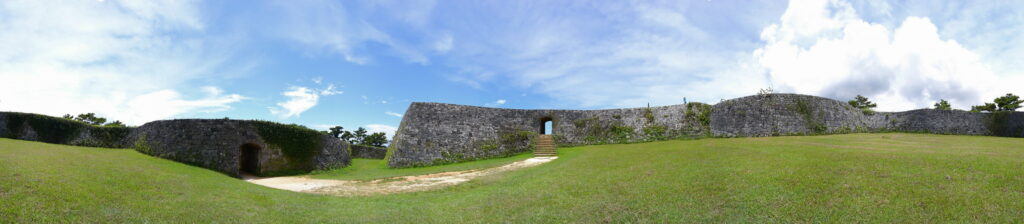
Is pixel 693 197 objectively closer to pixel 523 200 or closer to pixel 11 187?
pixel 523 200

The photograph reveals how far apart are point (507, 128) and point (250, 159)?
48.6ft

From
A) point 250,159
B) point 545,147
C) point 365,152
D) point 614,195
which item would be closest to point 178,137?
point 250,159

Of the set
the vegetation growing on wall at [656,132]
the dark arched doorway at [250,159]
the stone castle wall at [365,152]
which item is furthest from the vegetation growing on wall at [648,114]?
the stone castle wall at [365,152]

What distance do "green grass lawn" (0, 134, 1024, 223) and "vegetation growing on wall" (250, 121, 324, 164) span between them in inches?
310

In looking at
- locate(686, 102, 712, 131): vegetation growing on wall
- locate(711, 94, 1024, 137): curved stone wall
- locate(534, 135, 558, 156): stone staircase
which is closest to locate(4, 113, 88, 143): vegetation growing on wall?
locate(534, 135, 558, 156): stone staircase

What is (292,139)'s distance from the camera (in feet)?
72.2

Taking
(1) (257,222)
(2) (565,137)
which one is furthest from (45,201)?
(2) (565,137)

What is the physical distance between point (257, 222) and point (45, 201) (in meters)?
3.56

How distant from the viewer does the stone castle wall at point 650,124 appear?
24.8 m

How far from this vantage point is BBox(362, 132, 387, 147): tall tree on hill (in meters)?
48.2

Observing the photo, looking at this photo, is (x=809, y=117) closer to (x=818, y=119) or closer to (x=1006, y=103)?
(x=818, y=119)

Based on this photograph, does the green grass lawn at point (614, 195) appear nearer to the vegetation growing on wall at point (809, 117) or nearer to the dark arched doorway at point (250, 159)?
the dark arched doorway at point (250, 159)

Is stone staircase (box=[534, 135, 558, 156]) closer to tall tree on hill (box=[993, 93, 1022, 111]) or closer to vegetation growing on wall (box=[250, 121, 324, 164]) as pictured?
vegetation growing on wall (box=[250, 121, 324, 164])

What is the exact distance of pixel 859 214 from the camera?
24.6ft
